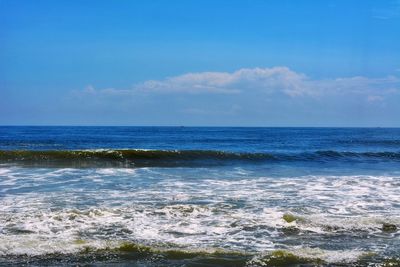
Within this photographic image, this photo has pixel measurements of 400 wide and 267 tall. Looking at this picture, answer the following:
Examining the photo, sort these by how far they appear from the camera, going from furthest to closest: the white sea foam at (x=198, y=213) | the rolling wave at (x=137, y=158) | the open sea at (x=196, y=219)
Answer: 1. the rolling wave at (x=137, y=158)
2. the white sea foam at (x=198, y=213)
3. the open sea at (x=196, y=219)

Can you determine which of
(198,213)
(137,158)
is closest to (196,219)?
(198,213)

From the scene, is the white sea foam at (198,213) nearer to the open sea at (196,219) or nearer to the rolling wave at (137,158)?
the open sea at (196,219)

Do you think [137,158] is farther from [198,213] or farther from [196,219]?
[196,219]

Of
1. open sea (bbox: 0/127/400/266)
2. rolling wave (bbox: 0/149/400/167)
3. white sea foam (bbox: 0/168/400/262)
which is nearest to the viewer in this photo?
open sea (bbox: 0/127/400/266)

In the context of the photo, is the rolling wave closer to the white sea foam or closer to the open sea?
the open sea

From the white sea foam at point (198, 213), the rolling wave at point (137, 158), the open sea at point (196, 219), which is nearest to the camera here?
the open sea at point (196, 219)

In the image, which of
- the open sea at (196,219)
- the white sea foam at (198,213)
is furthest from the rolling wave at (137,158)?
the white sea foam at (198,213)

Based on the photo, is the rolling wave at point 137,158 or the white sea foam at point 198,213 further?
the rolling wave at point 137,158

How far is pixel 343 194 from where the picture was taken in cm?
1359

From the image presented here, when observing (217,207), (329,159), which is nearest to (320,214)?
(217,207)

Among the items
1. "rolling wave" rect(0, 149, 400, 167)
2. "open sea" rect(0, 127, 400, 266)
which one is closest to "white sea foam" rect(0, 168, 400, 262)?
"open sea" rect(0, 127, 400, 266)

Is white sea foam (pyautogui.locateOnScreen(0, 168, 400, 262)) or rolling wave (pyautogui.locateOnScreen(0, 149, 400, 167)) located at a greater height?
rolling wave (pyautogui.locateOnScreen(0, 149, 400, 167))

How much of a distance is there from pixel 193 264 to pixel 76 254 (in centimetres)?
202

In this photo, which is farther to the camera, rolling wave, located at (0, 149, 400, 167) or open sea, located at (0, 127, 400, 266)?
rolling wave, located at (0, 149, 400, 167)
